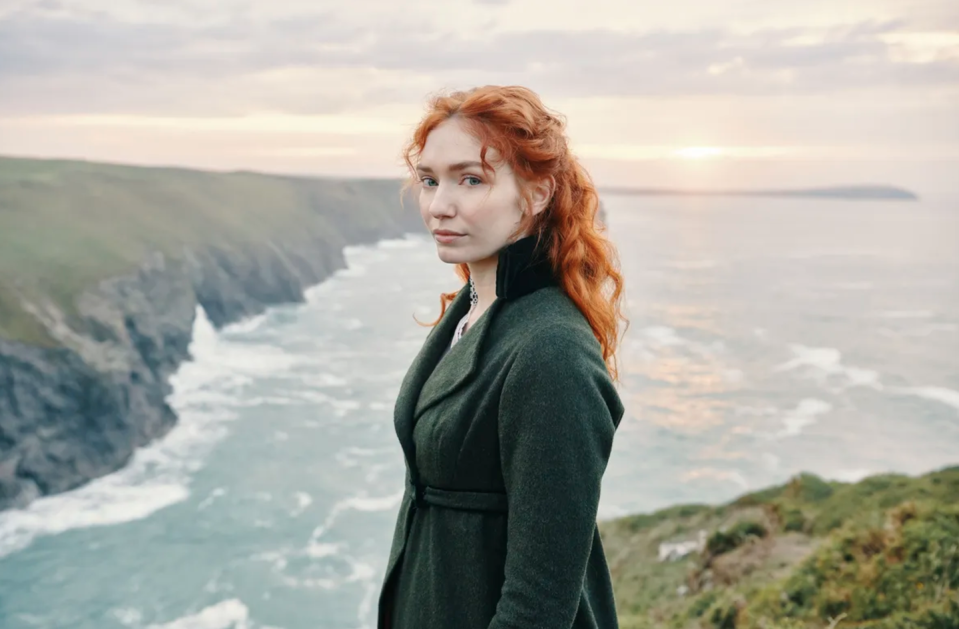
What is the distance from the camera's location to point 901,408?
30719mm

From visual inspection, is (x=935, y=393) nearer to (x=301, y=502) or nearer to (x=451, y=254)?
(x=301, y=502)

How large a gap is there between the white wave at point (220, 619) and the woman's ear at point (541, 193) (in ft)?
67.6

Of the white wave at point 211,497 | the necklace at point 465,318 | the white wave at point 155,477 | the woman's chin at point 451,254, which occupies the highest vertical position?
the woman's chin at point 451,254

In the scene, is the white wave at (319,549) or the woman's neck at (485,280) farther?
the white wave at (319,549)

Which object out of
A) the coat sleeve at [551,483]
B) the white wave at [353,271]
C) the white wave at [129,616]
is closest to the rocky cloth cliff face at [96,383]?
the white wave at [129,616]

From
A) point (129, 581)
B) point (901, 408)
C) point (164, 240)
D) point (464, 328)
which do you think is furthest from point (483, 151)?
point (164, 240)

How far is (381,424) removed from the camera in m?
34.5

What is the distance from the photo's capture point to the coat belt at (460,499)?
1.46 metres

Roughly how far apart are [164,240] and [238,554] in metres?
21.1

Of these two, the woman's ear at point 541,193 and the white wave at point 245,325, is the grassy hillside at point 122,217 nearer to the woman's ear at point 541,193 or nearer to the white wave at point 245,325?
the white wave at point 245,325

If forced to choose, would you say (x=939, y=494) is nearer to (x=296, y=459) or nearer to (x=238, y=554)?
(x=238, y=554)

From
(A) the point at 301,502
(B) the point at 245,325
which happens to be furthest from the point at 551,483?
(B) the point at 245,325

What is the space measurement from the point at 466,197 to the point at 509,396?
0.41 metres

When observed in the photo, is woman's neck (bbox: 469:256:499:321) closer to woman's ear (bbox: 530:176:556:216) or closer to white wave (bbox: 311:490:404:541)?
woman's ear (bbox: 530:176:556:216)
